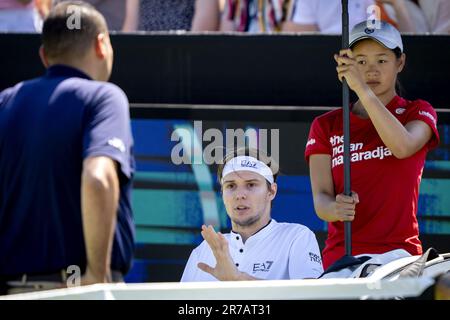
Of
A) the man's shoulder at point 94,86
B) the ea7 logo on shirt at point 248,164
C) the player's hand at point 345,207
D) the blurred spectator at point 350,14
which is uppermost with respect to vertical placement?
the blurred spectator at point 350,14

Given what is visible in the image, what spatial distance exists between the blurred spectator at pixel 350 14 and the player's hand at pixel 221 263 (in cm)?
185

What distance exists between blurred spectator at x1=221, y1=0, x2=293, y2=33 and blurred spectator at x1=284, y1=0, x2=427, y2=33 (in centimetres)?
7

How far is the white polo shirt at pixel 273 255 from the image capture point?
16.1 ft

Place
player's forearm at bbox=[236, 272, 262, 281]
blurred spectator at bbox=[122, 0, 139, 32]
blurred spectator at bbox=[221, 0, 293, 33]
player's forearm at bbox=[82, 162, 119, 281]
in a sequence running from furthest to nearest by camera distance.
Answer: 1. blurred spectator at bbox=[122, 0, 139, 32]
2. blurred spectator at bbox=[221, 0, 293, 33]
3. player's forearm at bbox=[236, 272, 262, 281]
4. player's forearm at bbox=[82, 162, 119, 281]

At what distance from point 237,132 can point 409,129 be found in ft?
4.18

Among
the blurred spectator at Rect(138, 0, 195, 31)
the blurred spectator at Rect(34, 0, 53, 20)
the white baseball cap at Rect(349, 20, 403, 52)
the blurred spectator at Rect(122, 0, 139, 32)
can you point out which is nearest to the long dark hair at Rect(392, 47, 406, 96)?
the white baseball cap at Rect(349, 20, 403, 52)

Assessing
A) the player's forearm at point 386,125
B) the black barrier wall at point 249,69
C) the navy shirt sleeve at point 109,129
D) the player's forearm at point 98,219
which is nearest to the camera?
the player's forearm at point 98,219

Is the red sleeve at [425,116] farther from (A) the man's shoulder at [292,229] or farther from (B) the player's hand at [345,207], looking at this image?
(A) the man's shoulder at [292,229]

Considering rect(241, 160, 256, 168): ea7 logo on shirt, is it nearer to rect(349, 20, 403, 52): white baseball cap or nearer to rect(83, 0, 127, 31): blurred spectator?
rect(349, 20, 403, 52): white baseball cap

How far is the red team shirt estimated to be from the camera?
15.8 feet

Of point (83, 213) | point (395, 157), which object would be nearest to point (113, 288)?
point (83, 213)

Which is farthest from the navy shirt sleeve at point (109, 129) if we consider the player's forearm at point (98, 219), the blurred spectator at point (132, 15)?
the blurred spectator at point (132, 15)

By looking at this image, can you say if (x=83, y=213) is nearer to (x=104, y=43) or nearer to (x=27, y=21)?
(x=104, y=43)

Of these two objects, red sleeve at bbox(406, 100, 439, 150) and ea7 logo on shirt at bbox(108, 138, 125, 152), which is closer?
ea7 logo on shirt at bbox(108, 138, 125, 152)
